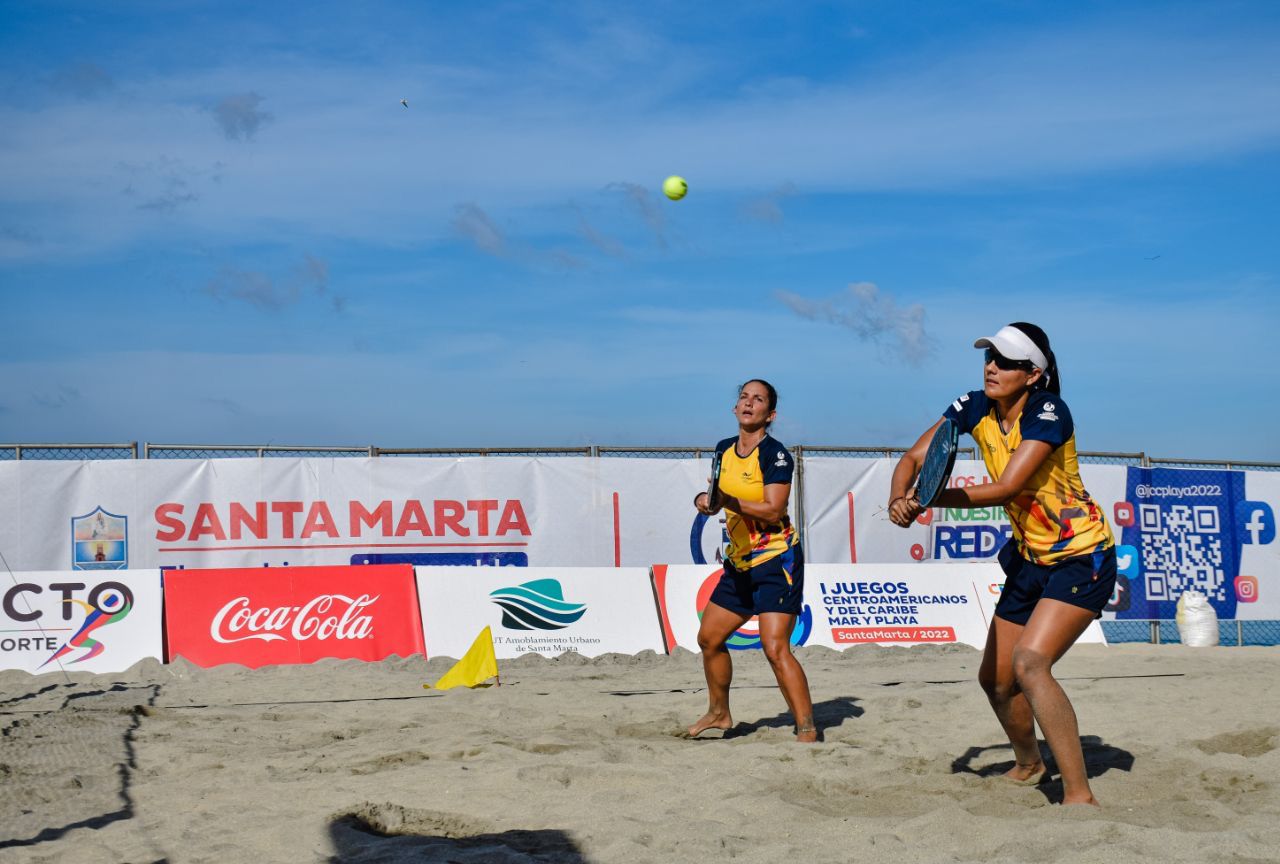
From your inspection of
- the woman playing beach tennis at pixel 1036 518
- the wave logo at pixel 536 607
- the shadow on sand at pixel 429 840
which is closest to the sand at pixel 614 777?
the shadow on sand at pixel 429 840

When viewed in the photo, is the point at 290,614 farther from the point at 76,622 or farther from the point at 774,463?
the point at 774,463

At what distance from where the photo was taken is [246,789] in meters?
5.16

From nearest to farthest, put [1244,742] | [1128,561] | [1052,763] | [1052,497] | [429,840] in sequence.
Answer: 1. [429,840]
2. [1052,497]
3. [1052,763]
4. [1244,742]
5. [1128,561]

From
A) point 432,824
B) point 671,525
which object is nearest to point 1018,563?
point 432,824

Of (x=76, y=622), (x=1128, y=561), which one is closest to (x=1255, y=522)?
(x=1128, y=561)

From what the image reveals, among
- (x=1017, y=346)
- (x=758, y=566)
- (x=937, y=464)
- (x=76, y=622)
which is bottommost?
(x=76, y=622)

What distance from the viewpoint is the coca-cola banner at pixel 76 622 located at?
1044 centimetres

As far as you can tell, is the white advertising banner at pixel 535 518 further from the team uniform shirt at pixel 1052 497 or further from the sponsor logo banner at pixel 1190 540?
the team uniform shirt at pixel 1052 497

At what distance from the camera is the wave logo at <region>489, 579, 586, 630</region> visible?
1143 cm

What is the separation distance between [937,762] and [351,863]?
300 cm

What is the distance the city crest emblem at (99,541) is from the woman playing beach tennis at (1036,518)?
10018mm

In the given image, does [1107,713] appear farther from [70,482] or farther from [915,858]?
[70,482]

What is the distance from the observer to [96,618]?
418 inches

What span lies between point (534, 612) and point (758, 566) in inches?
209
